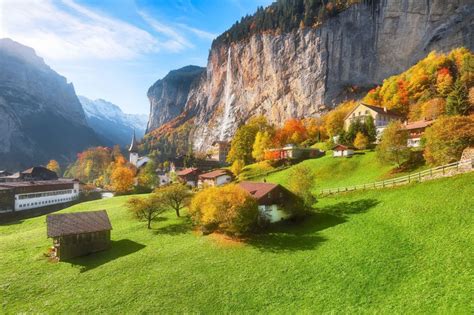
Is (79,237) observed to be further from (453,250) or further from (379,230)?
(453,250)

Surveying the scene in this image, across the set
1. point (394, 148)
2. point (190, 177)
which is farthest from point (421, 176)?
point (190, 177)

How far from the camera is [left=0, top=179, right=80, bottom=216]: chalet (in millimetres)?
59906

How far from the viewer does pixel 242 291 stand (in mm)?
21812

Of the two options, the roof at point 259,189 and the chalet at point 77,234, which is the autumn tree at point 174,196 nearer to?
the chalet at point 77,234

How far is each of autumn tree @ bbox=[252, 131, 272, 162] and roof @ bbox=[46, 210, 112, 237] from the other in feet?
145

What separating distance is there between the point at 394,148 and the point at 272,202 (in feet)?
65.0

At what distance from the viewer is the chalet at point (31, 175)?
3465 inches

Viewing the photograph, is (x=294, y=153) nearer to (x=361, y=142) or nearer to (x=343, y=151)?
(x=343, y=151)

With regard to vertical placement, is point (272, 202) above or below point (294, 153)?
below

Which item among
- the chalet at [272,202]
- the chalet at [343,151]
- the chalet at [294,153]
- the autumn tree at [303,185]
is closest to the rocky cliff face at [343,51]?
the chalet at [294,153]

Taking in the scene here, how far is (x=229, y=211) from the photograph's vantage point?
32312mm

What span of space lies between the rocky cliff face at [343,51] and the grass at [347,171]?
190 ft

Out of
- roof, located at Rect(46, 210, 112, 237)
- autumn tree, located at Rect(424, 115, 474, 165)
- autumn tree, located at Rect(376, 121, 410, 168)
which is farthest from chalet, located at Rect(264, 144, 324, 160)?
roof, located at Rect(46, 210, 112, 237)

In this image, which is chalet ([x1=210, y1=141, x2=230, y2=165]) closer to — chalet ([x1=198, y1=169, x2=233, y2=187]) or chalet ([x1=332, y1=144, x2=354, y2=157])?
chalet ([x1=198, y1=169, x2=233, y2=187])
